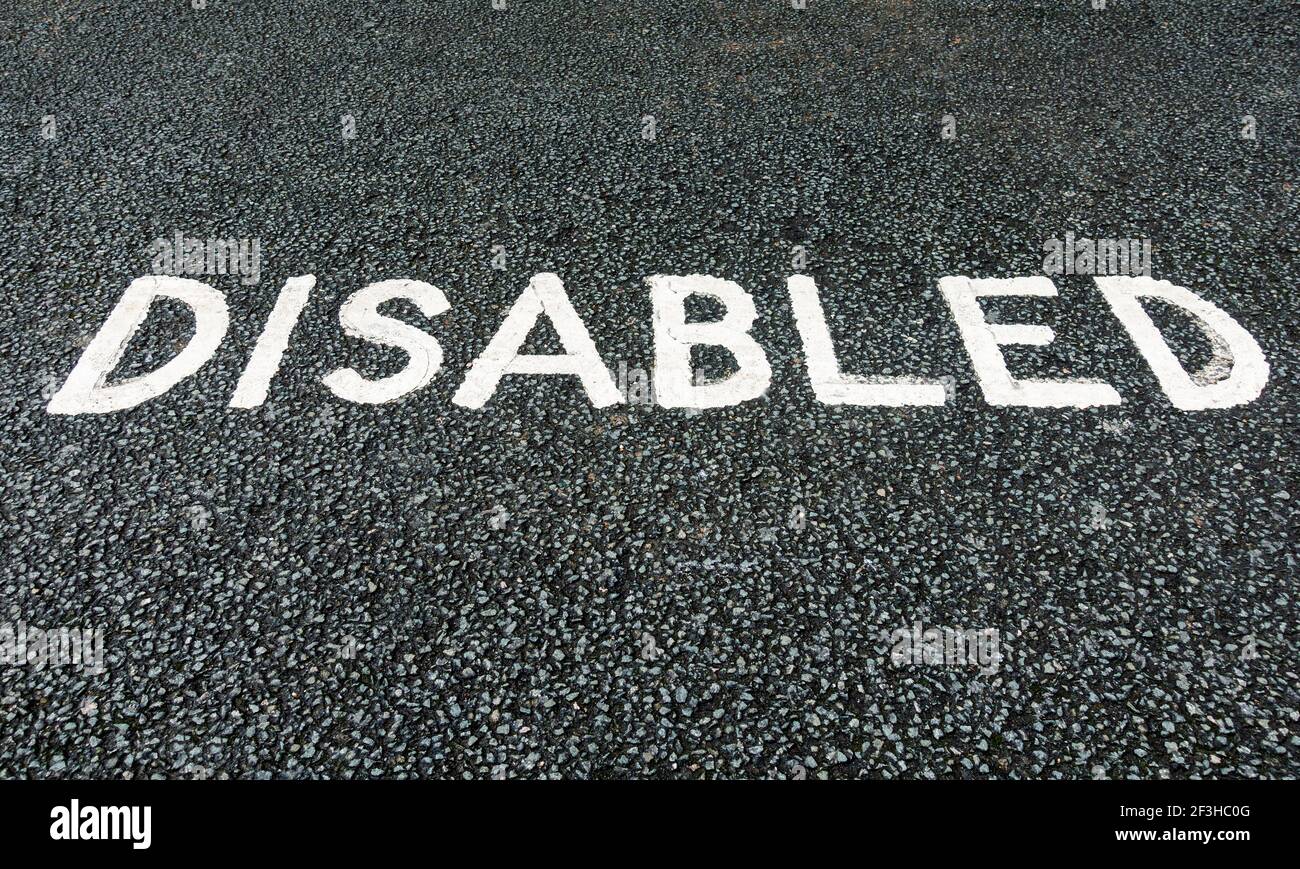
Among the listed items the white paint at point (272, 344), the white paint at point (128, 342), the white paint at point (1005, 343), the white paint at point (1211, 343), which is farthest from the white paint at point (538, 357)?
the white paint at point (1211, 343)

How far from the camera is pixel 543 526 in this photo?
8.11ft

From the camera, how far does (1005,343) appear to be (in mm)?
3012

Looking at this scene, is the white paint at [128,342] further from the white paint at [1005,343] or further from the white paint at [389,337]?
the white paint at [1005,343]

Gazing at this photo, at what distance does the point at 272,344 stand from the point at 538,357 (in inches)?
30.4

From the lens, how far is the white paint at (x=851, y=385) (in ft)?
9.24

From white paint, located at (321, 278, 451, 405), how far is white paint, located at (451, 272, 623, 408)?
0.14m

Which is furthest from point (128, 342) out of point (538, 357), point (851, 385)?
point (851, 385)

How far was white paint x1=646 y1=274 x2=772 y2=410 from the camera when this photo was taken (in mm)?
2846

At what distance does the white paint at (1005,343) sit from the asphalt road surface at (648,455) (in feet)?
0.16

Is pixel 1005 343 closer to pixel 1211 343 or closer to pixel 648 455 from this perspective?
pixel 1211 343

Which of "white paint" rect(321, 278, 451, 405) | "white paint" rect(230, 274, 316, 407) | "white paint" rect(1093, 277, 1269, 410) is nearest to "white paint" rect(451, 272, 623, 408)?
"white paint" rect(321, 278, 451, 405)
